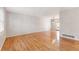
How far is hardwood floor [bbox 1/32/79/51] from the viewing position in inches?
66.8

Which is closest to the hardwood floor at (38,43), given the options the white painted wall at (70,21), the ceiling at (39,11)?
the white painted wall at (70,21)

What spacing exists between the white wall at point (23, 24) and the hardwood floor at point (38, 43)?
9cm

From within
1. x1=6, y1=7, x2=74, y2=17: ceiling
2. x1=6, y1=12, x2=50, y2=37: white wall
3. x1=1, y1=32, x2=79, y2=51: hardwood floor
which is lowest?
x1=1, y1=32, x2=79, y2=51: hardwood floor

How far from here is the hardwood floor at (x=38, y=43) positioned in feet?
5.56

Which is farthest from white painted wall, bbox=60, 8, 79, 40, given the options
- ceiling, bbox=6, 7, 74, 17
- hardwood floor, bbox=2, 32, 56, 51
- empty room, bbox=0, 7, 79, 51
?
hardwood floor, bbox=2, 32, 56, 51

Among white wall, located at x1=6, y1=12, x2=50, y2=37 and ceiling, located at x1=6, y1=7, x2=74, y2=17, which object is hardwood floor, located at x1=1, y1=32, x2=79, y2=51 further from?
ceiling, located at x1=6, y1=7, x2=74, y2=17

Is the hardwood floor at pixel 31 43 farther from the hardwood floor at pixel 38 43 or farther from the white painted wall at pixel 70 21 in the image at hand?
the white painted wall at pixel 70 21

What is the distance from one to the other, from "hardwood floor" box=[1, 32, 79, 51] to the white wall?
9 cm

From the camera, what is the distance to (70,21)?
1733 millimetres
